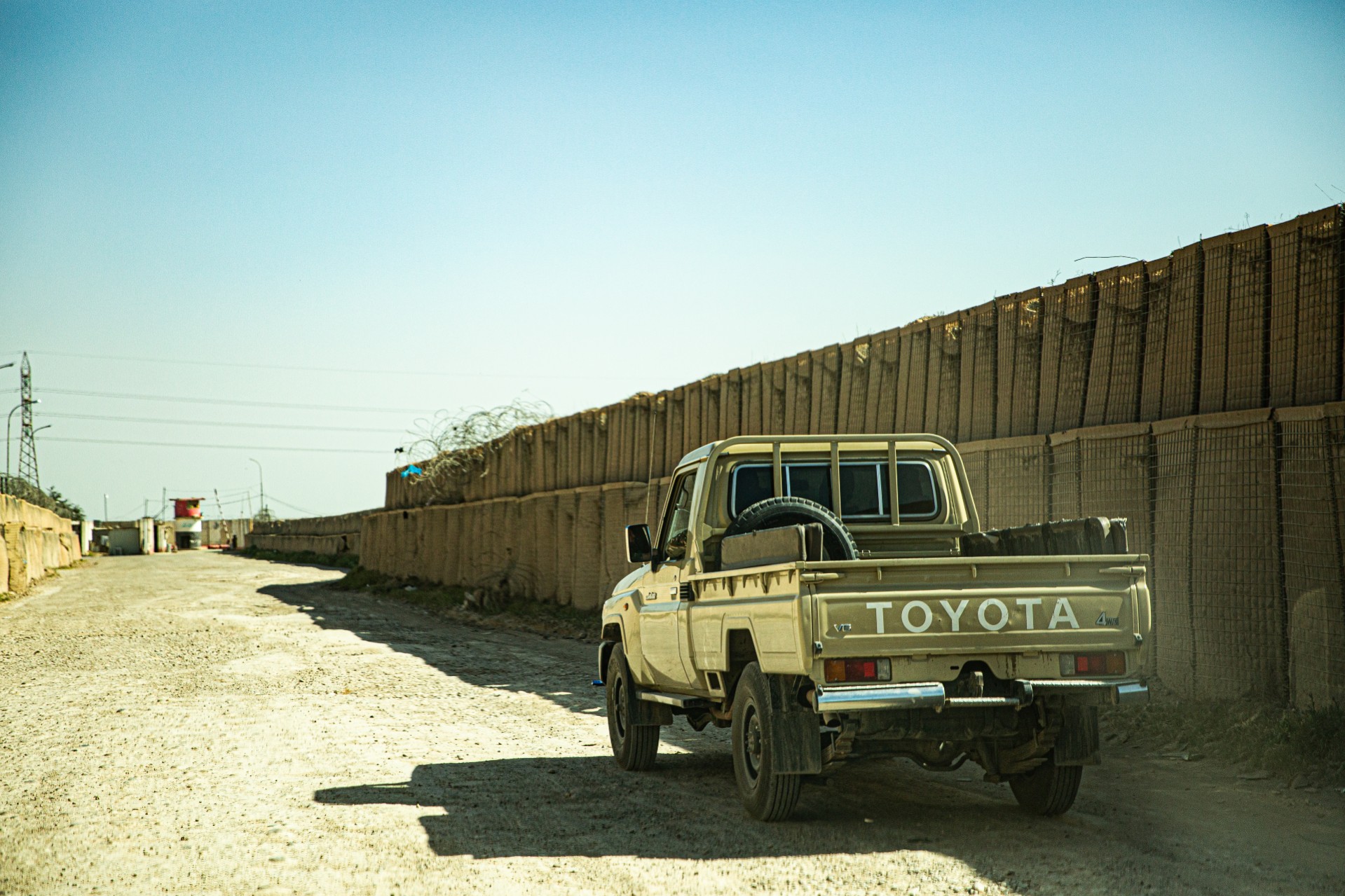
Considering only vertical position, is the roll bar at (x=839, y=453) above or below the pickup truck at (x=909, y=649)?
above

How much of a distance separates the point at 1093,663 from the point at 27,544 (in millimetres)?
32511

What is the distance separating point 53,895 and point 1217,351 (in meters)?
7.92

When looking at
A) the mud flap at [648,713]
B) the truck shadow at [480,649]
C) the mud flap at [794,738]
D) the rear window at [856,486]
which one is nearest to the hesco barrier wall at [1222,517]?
the rear window at [856,486]

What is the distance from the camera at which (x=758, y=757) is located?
20.7 feet

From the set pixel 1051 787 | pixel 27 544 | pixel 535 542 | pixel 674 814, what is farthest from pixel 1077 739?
pixel 27 544

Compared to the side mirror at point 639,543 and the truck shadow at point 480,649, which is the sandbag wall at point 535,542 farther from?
the side mirror at point 639,543

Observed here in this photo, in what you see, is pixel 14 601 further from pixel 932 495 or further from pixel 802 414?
pixel 932 495

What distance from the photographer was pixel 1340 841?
5.73 metres

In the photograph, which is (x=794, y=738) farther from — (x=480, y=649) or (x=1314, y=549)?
(x=480, y=649)

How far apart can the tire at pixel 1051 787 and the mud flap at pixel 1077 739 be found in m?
0.07

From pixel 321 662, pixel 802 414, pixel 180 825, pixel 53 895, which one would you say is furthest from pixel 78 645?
pixel 53 895

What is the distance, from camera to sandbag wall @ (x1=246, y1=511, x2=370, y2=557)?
187 ft

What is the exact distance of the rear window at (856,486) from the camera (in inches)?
305

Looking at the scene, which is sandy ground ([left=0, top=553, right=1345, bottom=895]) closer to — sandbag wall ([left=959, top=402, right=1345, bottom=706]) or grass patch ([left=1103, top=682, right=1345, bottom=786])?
grass patch ([left=1103, top=682, right=1345, bottom=786])
